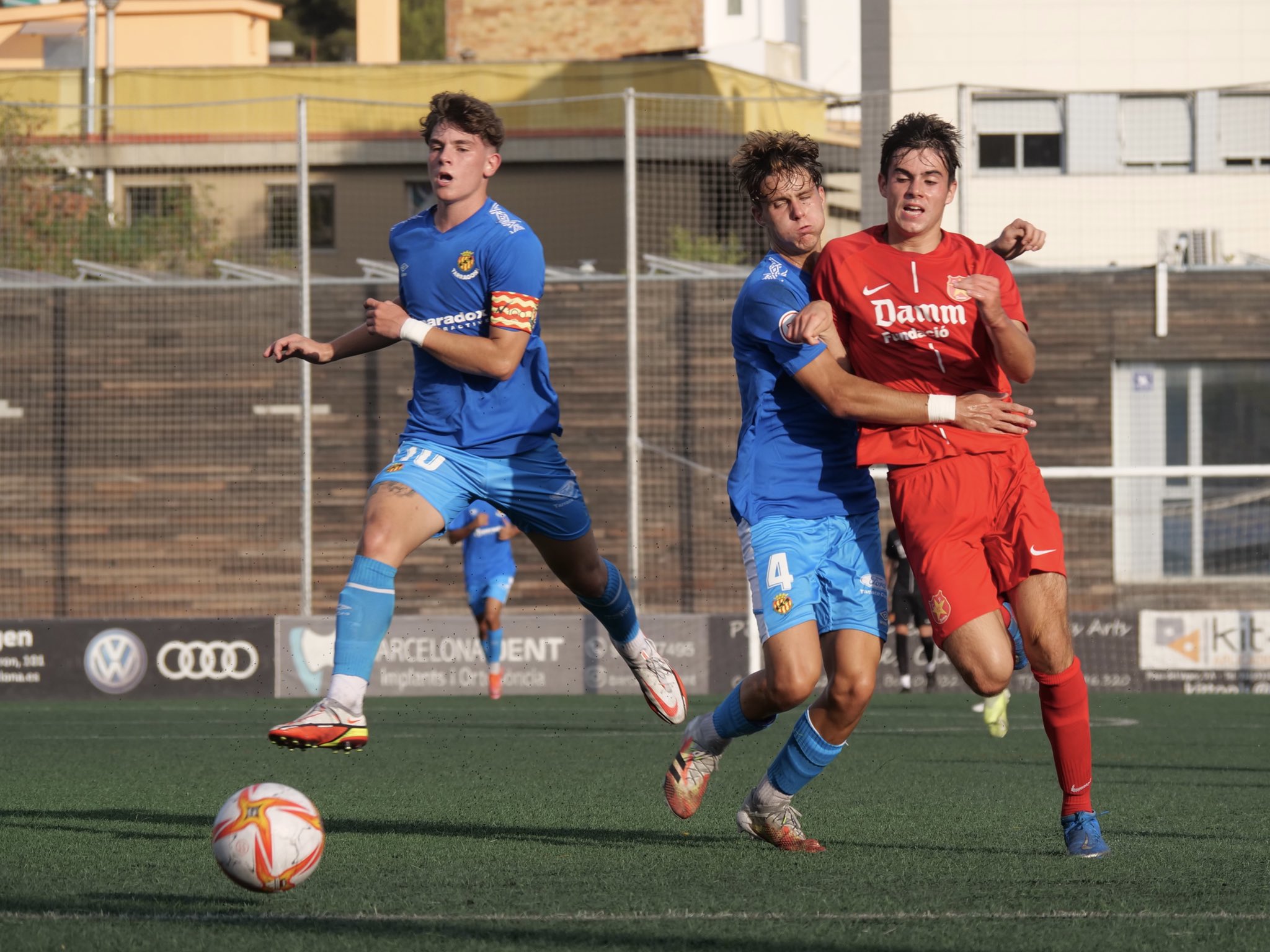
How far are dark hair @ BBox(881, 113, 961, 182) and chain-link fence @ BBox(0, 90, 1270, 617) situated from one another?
468 inches

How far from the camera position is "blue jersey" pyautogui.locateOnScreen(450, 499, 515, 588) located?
15.5m

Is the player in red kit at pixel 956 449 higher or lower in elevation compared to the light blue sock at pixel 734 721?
higher

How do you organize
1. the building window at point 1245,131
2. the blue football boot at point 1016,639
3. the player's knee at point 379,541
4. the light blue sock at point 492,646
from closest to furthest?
the blue football boot at point 1016,639 → the player's knee at point 379,541 → the light blue sock at point 492,646 → the building window at point 1245,131

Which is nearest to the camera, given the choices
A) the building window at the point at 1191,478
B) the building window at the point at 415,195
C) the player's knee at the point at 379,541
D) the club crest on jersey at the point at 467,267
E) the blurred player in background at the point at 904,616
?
Result: the player's knee at the point at 379,541

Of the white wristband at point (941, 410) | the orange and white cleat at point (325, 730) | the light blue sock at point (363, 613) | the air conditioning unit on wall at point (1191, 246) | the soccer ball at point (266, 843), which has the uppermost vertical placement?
the air conditioning unit on wall at point (1191, 246)

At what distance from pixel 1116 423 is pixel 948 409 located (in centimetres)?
1581

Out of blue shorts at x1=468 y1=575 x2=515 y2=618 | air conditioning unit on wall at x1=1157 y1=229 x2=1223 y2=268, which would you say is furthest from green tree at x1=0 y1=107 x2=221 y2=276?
air conditioning unit on wall at x1=1157 y1=229 x2=1223 y2=268

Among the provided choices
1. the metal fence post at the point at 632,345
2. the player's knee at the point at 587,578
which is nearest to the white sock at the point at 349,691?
the player's knee at the point at 587,578

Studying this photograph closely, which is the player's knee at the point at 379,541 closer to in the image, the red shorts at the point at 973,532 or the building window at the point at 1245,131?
the red shorts at the point at 973,532

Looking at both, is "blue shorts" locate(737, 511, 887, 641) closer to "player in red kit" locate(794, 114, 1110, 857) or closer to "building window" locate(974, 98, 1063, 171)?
"player in red kit" locate(794, 114, 1110, 857)

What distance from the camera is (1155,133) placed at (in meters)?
22.4

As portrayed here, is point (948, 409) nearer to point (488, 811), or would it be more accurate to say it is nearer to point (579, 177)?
point (488, 811)

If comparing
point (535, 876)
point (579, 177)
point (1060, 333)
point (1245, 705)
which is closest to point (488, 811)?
point (535, 876)

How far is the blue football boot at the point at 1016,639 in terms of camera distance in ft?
A: 18.2
